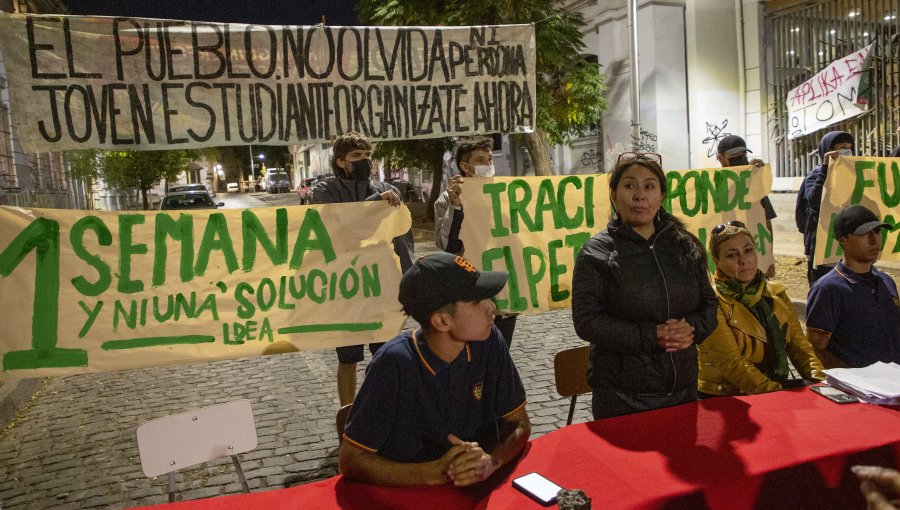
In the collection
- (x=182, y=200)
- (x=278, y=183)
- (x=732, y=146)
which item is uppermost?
(x=278, y=183)

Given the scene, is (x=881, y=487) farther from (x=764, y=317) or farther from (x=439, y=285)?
(x=764, y=317)

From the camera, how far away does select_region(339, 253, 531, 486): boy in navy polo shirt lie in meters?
2.21

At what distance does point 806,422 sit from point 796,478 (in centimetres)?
41

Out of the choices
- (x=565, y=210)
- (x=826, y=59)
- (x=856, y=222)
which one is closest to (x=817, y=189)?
(x=856, y=222)

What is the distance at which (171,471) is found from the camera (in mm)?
2754

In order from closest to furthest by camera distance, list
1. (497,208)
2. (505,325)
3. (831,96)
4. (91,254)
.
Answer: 1. (91,254)
2. (505,325)
3. (497,208)
4. (831,96)

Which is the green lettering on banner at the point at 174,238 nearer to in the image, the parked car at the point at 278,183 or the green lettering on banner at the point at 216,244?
the green lettering on banner at the point at 216,244

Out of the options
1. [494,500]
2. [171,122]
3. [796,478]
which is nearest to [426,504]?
[494,500]

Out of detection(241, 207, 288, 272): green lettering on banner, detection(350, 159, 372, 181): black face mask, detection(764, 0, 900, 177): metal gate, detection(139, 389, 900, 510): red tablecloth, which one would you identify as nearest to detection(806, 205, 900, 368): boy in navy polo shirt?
detection(139, 389, 900, 510): red tablecloth

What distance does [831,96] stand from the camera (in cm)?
1238

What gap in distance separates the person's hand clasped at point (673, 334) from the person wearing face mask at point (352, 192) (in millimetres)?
2224

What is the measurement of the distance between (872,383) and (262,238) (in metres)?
3.45

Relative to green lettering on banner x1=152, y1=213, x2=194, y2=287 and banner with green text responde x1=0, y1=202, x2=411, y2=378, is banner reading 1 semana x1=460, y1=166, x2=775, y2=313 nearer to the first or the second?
banner with green text responde x1=0, y1=202, x2=411, y2=378

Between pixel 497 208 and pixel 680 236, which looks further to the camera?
pixel 497 208
